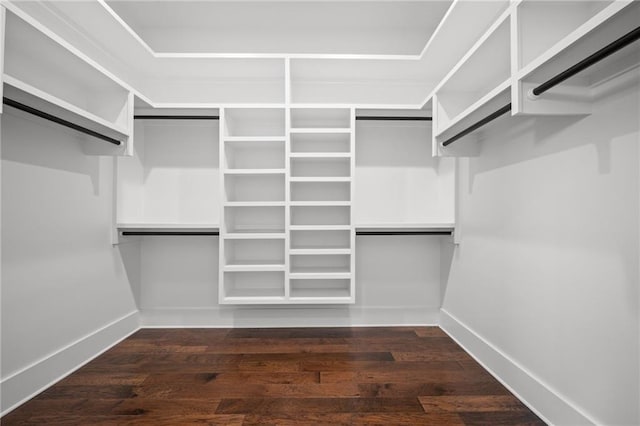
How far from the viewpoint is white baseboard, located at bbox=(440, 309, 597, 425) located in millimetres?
1339

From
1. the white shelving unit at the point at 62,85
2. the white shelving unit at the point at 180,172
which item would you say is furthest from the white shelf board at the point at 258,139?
the white shelving unit at the point at 62,85

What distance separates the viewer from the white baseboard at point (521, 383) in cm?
134

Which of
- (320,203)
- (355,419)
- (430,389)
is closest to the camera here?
(355,419)

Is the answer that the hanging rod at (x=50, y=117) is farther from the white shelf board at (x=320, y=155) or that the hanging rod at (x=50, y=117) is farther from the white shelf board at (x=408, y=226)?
the white shelf board at (x=408, y=226)

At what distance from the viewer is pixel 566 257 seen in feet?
4.44

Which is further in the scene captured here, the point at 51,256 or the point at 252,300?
the point at 252,300

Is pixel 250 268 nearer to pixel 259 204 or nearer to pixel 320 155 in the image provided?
pixel 259 204

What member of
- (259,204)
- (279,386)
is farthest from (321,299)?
(259,204)

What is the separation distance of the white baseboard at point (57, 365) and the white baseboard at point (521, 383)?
2469mm

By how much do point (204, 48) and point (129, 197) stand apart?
135 cm

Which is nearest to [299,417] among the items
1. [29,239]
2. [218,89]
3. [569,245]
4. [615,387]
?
[615,387]

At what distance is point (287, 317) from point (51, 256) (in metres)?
1.62

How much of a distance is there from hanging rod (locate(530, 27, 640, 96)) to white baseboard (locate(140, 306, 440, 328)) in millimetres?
1979

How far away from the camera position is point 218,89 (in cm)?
267
